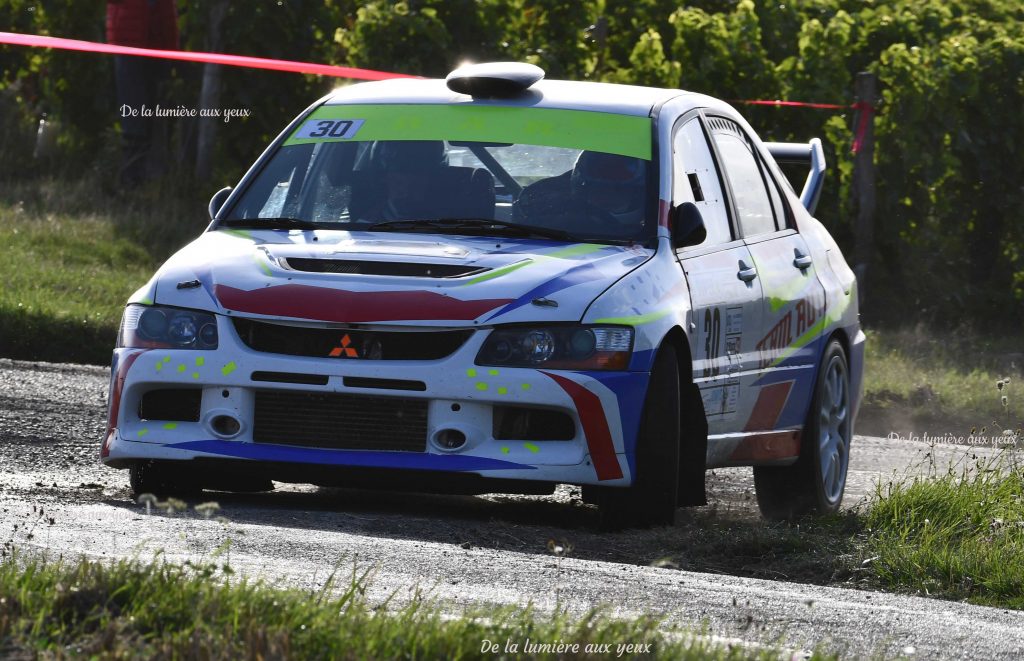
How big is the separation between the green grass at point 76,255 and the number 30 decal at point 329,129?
4.89m

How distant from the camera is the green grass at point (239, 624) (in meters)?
3.86

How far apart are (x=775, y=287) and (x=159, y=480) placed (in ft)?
8.67

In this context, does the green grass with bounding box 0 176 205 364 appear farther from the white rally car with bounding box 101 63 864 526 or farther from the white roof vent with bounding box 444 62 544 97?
the white roof vent with bounding box 444 62 544 97

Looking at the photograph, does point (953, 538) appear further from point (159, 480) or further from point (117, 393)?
point (117, 393)

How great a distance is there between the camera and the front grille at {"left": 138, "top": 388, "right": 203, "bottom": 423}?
6645 millimetres

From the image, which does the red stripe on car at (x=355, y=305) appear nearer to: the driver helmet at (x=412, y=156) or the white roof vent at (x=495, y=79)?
the driver helmet at (x=412, y=156)

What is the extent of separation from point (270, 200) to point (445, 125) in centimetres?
73

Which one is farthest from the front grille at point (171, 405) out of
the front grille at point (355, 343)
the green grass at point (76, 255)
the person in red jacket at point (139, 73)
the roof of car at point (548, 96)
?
the person in red jacket at point (139, 73)

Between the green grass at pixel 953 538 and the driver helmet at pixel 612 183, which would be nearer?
the green grass at pixel 953 538

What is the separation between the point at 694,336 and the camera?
23.2ft

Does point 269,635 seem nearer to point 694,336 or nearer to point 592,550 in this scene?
point 592,550

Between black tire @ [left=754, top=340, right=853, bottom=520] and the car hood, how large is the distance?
1707 millimetres

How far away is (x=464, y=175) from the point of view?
748 cm

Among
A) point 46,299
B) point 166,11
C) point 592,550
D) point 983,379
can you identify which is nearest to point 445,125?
point 592,550
